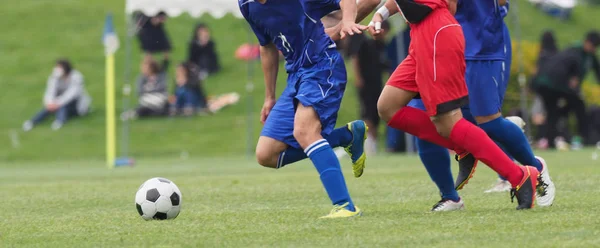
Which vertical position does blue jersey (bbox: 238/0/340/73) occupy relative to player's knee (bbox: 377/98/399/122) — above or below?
above

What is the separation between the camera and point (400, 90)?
689 cm

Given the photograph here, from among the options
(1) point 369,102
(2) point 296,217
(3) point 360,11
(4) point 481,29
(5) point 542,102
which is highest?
(3) point 360,11

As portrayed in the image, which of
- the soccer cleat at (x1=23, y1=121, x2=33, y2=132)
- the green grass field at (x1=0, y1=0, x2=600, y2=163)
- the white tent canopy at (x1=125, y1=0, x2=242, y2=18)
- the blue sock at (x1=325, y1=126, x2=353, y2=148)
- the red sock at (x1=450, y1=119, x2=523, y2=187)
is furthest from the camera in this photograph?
the soccer cleat at (x1=23, y1=121, x2=33, y2=132)

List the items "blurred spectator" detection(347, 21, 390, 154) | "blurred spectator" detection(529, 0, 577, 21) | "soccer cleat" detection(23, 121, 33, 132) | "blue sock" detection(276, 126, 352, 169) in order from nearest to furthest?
"blue sock" detection(276, 126, 352, 169)
"blurred spectator" detection(347, 21, 390, 154)
"soccer cleat" detection(23, 121, 33, 132)
"blurred spectator" detection(529, 0, 577, 21)

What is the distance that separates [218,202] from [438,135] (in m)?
2.27

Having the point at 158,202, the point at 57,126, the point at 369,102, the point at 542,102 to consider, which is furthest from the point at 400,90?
the point at 57,126

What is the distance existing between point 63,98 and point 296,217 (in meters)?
18.6

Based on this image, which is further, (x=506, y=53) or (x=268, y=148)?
(x=506, y=53)

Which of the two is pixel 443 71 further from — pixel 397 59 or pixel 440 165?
pixel 397 59

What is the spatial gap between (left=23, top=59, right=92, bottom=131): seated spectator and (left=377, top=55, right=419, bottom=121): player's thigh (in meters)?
17.6

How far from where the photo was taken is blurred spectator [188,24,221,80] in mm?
25203

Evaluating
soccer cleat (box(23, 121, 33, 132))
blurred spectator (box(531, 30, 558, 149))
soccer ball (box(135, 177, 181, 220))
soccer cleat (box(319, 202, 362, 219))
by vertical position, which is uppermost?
soccer cleat (box(319, 202, 362, 219))

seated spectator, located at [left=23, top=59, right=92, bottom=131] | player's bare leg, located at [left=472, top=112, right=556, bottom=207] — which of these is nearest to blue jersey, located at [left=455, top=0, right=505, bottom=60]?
player's bare leg, located at [left=472, top=112, right=556, bottom=207]

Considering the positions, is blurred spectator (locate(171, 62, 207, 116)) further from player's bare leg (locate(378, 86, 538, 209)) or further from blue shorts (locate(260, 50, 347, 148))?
player's bare leg (locate(378, 86, 538, 209))
